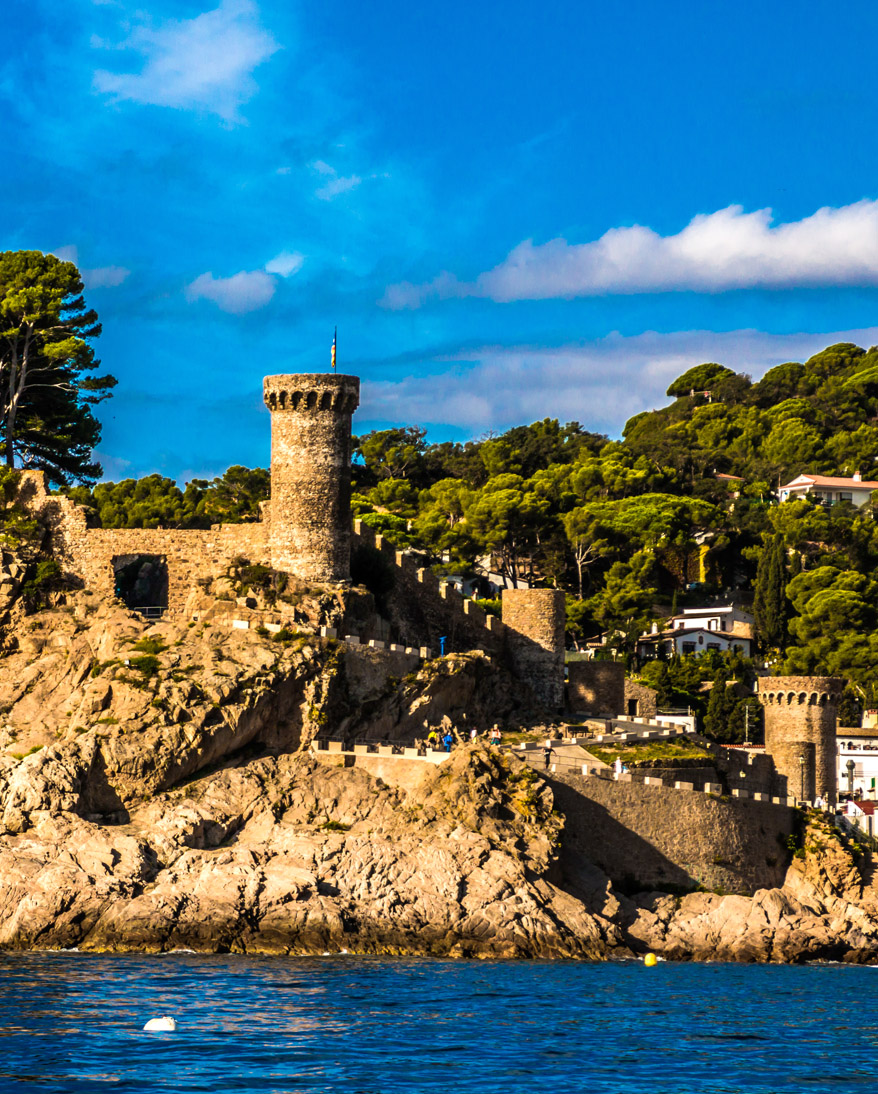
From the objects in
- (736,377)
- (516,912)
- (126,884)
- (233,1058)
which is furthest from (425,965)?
(736,377)

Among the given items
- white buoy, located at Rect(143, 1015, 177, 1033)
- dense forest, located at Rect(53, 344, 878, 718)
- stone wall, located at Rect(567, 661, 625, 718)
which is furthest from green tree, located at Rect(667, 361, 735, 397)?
white buoy, located at Rect(143, 1015, 177, 1033)

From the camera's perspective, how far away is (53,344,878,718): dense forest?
259 ft

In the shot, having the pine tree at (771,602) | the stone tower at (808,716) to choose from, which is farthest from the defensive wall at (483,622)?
the pine tree at (771,602)

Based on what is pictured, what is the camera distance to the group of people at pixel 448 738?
4871 cm

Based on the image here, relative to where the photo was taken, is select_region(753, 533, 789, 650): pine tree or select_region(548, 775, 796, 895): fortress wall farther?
select_region(753, 533, 789, 650): pine tree

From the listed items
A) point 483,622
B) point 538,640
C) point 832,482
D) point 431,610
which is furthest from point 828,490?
point 431,610

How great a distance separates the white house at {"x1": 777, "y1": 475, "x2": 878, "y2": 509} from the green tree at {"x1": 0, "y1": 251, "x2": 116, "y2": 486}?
5735 cm

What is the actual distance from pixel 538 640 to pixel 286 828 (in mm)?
15588

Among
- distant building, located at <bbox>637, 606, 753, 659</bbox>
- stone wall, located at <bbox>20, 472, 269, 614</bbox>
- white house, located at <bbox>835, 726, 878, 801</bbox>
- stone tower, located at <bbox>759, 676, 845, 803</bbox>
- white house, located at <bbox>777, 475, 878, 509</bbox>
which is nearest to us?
stone wall, located at <bbox>20, 472, 269, 614</bbox>

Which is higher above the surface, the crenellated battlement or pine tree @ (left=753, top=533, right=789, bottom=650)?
the crenellated battlement

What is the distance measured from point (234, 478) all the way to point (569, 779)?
46.8 meters

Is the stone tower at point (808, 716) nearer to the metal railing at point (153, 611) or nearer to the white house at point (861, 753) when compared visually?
the white house at point (861, 753)

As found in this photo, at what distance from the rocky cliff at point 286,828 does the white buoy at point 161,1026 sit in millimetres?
10394

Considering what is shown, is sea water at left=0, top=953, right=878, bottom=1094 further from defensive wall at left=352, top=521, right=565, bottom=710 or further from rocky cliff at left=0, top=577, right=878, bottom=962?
defensive wall at left=352, top=521, right=565, bottom=710
